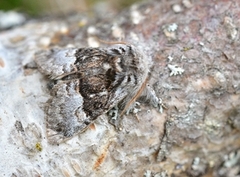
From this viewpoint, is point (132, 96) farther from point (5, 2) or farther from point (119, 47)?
point (5, 2)

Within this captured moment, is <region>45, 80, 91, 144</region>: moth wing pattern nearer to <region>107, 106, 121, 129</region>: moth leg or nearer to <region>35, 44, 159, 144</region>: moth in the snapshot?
<region>35, 44, 159, 144</region>: moth

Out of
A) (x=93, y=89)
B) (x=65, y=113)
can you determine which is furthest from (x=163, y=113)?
(x=65, y=113)

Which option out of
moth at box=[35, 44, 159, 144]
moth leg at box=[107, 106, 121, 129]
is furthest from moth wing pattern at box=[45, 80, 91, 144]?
moth leg at box=[107, 106, 121, 129]

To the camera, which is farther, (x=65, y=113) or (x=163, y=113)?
(x=163, y=113)

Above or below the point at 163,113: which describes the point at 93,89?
above

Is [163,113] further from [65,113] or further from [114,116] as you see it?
[65,113]

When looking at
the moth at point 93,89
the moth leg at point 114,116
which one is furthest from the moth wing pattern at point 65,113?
the moth leg at point 114,116
